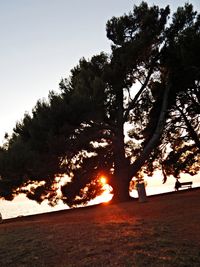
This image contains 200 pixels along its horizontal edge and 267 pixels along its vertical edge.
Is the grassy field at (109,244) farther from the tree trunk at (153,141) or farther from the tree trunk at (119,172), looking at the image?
the tree trunk at (153,141)

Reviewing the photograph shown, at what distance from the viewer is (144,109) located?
93.0ft

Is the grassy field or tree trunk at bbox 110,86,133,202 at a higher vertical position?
tree trunk at bbox 110,86,133,202

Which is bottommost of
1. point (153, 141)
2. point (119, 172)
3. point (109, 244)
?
point (109, 244)

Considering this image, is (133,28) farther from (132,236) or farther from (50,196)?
(132,236)

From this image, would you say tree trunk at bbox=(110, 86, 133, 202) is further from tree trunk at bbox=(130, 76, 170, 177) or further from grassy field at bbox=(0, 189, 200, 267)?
grassy field at bbox=(0, 189, 200, 267)

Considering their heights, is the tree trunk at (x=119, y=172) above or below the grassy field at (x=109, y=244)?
above

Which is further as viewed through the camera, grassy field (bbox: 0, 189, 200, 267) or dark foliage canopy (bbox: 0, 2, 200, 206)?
dark foliage canopy (bbox: 0, 2, 200, 206)

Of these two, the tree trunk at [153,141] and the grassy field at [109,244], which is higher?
the tree trunk at [153,141]

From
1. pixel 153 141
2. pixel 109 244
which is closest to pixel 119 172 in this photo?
pixel 153 141

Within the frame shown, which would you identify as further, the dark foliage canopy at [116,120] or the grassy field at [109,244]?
the dark foliage canopy at [116,120]

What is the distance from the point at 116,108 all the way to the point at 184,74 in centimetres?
565

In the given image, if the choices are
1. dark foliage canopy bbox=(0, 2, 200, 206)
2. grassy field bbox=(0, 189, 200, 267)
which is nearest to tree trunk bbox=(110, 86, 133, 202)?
dark foliage canopy bbox=(0, 2, 200, 206)

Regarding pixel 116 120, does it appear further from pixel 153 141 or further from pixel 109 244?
pixel 109 244

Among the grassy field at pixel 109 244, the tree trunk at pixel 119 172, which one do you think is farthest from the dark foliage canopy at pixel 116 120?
the grassy field at pixel 109 244
